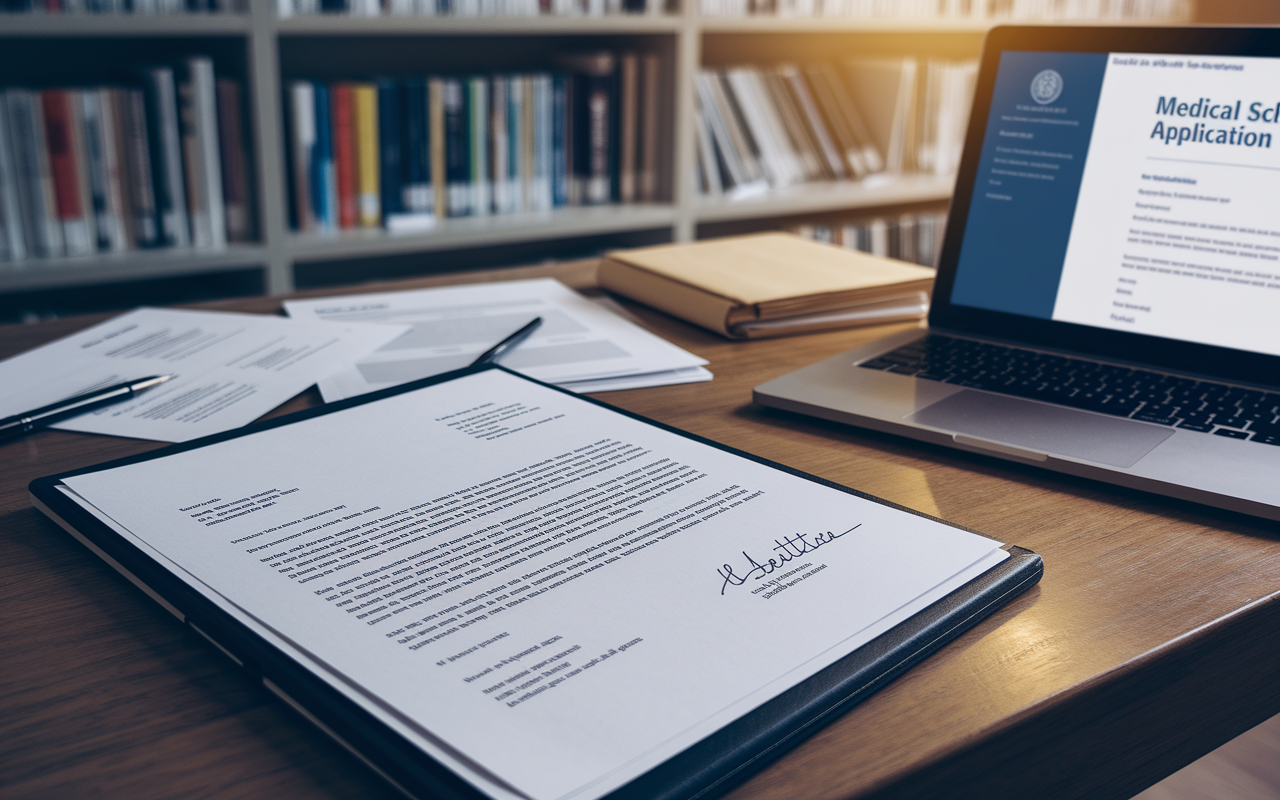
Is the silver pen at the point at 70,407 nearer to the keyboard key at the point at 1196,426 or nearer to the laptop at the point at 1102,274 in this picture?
the laptop at the point at 1102,274

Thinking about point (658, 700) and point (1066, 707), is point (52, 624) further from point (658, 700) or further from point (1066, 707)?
point (1066, 707)

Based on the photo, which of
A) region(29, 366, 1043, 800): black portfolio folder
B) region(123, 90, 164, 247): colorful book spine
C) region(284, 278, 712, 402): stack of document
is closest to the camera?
region(29, 366, 1043, 800): black portfolio folder

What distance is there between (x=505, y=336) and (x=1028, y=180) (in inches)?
18.0

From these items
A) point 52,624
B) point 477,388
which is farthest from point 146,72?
point 52,624

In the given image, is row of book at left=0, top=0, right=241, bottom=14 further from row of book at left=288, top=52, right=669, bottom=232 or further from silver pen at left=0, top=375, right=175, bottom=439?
silver pen at left=0, top=375, right=175, bottom=439

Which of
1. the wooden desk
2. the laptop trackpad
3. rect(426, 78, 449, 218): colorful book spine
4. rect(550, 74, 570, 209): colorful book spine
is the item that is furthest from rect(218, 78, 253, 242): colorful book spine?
the laptop trackpad

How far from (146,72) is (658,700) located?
1689 mm

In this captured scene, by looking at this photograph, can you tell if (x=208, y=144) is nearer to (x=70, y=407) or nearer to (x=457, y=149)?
(x=457, y=149)

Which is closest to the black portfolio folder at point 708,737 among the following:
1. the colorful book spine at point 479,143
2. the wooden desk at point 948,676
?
the wooden desk at point 948,676

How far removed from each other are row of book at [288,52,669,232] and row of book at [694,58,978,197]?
195 millimetres

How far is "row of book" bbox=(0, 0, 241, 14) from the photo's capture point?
147cm

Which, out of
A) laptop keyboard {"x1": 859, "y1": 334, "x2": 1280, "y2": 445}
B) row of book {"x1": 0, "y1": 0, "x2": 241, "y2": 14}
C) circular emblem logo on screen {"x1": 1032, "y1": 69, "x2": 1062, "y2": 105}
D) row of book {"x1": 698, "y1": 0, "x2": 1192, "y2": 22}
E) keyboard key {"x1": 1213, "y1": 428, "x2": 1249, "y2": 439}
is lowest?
keyboard key {"x1": 1213, "y1": 428, "x2": 1249, "y2": 439}

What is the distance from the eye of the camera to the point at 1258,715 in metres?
0.50

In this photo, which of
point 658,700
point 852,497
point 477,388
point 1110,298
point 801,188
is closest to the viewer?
point 658,700
